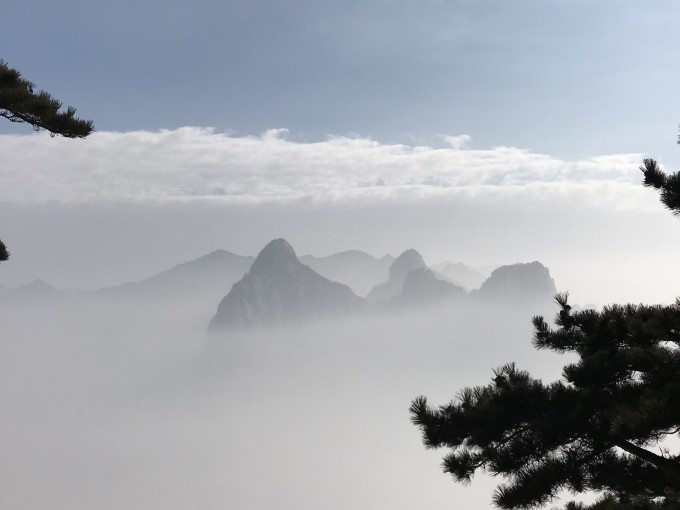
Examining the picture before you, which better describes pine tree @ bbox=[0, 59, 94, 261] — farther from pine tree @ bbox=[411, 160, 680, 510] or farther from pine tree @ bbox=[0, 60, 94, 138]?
pine tree @ bbox=[411, 160, 680, 510]

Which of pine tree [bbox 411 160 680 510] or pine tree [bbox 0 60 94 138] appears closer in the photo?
pine tree [bbox 411 160 680 510]

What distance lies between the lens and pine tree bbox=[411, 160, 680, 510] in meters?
7.45

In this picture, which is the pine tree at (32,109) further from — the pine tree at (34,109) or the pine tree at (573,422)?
the pine tree at (573,422)

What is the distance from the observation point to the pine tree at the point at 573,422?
745 cm

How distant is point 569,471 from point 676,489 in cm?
131

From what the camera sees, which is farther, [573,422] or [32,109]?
[32,109]

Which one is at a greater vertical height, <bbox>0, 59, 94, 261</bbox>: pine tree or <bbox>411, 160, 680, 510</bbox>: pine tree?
<bbox>0, 59, 94, 261</bbox>: pine tree

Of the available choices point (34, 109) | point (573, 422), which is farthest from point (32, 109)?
point (573, 422)

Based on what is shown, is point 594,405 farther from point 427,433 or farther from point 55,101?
point 55,101

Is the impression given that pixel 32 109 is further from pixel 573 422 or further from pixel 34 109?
pixel 573 422

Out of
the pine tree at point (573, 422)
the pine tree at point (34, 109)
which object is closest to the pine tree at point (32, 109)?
the pine tree at point (34, 109)

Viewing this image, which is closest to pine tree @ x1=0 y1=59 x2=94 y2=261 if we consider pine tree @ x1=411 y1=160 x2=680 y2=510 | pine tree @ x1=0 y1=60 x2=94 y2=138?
pine tree @ x1=0 y1=60 x2=94 y2=138

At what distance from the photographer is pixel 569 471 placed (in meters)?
7.64

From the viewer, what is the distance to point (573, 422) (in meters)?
7.64
